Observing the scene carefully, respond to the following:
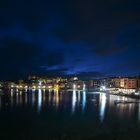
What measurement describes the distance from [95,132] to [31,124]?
11.1 meters

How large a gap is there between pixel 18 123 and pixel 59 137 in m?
12.4

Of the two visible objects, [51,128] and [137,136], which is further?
[51,128]

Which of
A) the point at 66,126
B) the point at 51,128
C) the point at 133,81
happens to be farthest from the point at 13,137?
the point at 133,81

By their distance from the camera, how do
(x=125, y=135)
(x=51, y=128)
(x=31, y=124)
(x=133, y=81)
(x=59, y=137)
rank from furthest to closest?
(x=133, y=81), (x=31, y=124), (x=51, y=128), (x=59, y=137), (x=125, y=135)

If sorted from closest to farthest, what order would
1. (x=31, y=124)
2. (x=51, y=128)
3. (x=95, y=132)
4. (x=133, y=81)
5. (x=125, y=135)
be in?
1. (x=125, y=135)
2. (x=95, y=132)
3. (x=51, y=128)
4. (x=31, y=124)
5. (x=133, y=81)

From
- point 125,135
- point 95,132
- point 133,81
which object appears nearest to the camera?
point 125,135

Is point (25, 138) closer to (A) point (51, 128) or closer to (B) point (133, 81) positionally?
(A) point (51, 128)

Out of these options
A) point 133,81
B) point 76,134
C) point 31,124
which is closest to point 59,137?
point 76,134

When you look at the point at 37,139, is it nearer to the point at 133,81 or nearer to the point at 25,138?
the point at 25,138

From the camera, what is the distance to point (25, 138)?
30281 millimetres

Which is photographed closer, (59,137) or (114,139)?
(114,139)

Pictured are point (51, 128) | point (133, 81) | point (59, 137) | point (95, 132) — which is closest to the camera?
point (59, 137)

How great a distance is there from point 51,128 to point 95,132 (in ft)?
21.2

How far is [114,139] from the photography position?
26.2 m
